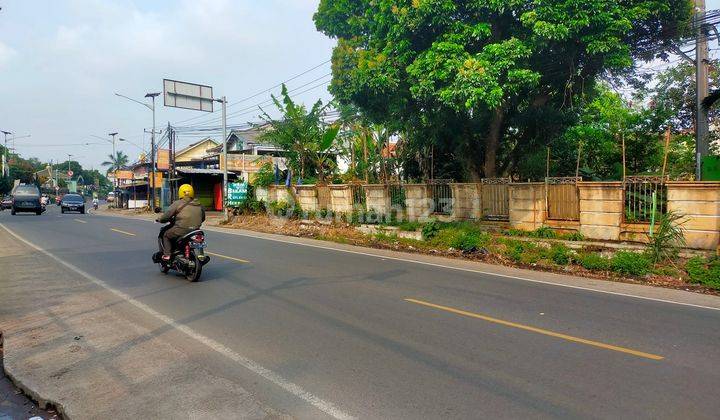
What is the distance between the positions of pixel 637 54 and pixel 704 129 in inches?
110

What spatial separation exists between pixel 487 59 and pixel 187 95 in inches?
619

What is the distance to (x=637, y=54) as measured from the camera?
15.2 m

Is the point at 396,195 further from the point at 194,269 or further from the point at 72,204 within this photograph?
the point at 72,204

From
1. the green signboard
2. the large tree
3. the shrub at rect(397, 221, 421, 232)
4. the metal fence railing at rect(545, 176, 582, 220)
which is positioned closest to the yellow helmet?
the large tree

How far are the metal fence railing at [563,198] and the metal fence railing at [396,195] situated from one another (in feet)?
20.1

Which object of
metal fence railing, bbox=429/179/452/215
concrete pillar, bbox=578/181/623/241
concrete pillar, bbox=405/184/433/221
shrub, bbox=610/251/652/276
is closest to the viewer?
shrub, bbox=610/251/652/276

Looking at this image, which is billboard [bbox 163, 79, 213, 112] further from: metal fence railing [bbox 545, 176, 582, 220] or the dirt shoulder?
metal fence railing [bbox 545, 176, 582, 220]

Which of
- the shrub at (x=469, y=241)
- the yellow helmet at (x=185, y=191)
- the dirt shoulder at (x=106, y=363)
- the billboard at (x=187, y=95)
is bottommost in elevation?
the dirt shoulder at (x=106, y=363)

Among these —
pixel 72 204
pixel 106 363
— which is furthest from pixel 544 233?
pixel 72 204

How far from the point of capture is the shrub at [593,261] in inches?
470

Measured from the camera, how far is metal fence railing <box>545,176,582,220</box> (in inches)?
558

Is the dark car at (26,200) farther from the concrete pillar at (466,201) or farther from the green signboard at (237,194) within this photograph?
the concrete pillar at (466,201)

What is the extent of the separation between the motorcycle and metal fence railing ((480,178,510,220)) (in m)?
9.55

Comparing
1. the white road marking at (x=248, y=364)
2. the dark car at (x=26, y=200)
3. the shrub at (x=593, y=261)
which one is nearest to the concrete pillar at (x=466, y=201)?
the shrub at (x=593, y=261)
